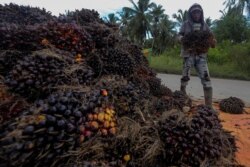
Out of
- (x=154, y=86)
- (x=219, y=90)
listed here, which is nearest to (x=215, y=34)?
(x=219, y=90)

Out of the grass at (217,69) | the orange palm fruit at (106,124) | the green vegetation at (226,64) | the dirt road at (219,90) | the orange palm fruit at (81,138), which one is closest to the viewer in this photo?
the orange palm fruit at (81,138)

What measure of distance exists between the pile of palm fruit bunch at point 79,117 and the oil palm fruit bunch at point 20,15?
535 millimetres

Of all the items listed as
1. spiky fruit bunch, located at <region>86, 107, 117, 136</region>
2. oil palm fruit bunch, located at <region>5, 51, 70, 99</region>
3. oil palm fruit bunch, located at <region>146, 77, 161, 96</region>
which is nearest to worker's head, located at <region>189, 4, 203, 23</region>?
oil palm fruit bunch, located at <region>146, 77, 161, 96</region>

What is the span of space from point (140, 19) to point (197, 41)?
39931mm

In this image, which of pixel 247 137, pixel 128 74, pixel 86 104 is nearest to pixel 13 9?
pixel 128 74

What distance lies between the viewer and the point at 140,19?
44312 mm

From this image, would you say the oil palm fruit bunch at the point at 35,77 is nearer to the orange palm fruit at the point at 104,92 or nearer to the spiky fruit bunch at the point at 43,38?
the orange palm fruit at the point at 104,92

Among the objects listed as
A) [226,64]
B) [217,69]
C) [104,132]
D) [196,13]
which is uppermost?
[196,13]

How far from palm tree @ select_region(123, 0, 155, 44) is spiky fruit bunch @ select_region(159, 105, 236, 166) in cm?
4134

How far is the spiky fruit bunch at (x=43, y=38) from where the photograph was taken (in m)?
2.09

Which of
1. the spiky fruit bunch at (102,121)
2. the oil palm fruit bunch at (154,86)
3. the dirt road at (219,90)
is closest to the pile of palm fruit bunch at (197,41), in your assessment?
the oil palm fruit bunch at (154,86)

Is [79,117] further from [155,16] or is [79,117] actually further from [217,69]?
[155,16]

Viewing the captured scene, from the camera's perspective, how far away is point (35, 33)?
2.13 metres

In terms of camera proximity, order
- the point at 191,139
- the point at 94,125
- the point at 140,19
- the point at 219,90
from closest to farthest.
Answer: the point at 94,125 → the point at 191,139 → the point at 219,90 → the point at 140,19
